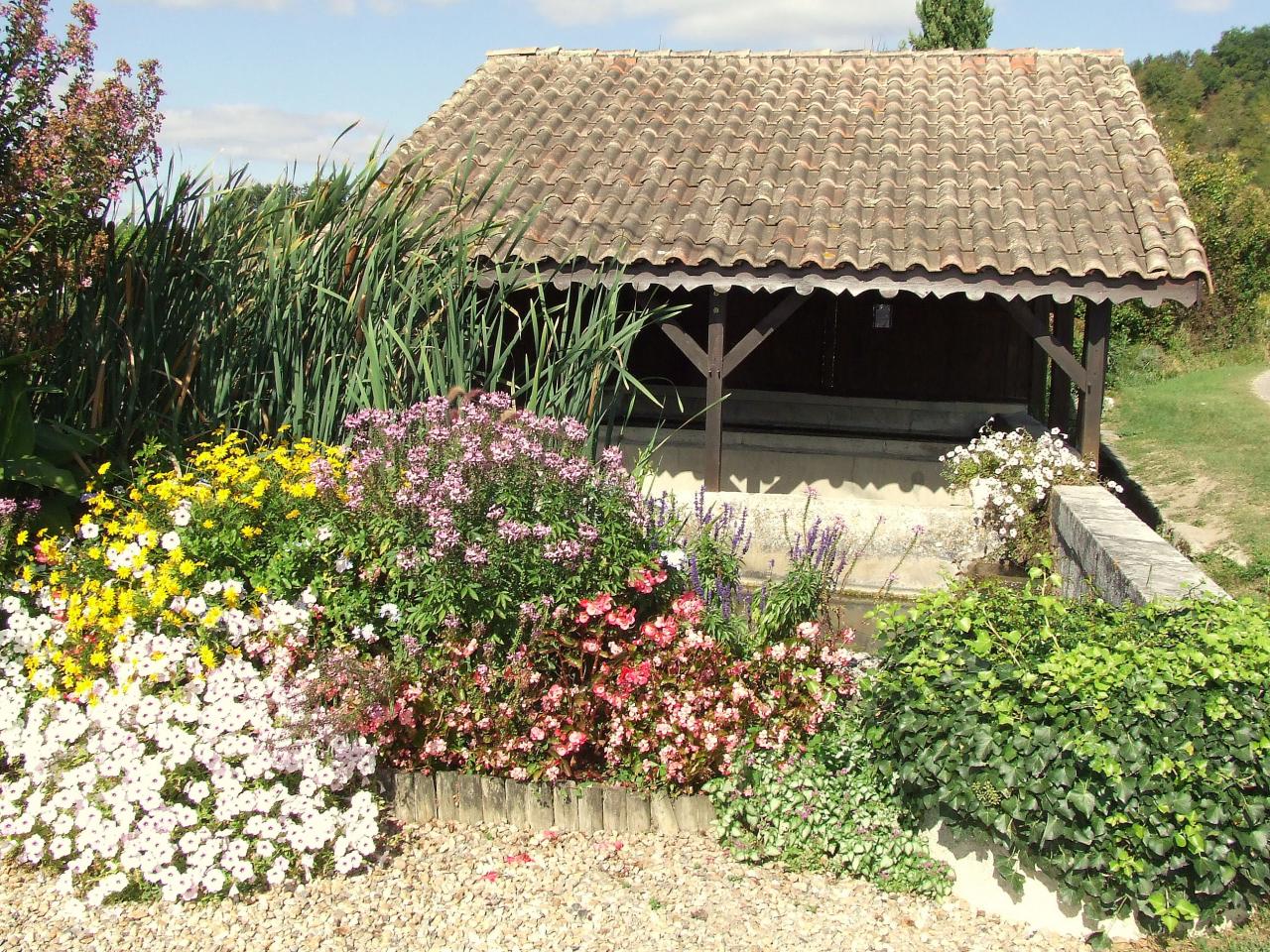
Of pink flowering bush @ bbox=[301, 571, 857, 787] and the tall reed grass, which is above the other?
the tall reed grass

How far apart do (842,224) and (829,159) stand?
1342 millimetres

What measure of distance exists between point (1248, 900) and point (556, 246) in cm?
557

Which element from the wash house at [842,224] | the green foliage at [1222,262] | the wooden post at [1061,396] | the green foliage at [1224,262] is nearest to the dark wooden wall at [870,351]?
the wash house at [842,224]

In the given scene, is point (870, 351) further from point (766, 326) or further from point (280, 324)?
point (280, 324)

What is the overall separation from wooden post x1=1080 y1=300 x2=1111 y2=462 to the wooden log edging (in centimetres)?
444

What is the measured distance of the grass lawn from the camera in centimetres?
987

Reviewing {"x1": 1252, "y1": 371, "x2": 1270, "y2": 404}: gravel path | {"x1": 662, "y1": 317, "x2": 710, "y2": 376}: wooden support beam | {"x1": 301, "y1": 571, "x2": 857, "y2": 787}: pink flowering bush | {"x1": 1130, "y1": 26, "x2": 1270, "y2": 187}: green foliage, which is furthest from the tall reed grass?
{"x1": 1130, "y1": 26, "x2": 1270, "y2": 187}: green foliage

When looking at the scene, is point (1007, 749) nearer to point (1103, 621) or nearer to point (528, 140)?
point (1103, 621)

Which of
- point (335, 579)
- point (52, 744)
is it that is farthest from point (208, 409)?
point (52, 744)

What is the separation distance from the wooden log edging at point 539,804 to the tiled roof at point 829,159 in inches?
148

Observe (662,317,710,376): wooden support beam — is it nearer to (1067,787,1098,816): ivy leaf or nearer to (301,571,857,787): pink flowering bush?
(301,571,857,787): pink flowering bush

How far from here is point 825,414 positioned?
10.9m

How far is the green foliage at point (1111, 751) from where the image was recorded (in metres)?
3.39

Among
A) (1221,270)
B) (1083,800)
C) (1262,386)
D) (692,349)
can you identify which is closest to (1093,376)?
(692,349)
